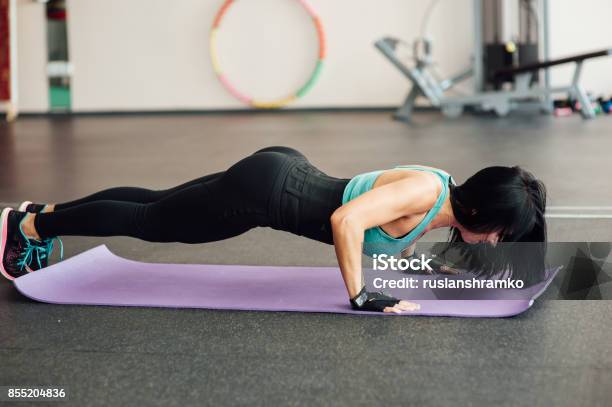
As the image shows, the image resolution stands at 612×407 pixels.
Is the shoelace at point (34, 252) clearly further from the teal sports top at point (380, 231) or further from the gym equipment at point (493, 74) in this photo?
the gym equipment at point (493, 74)

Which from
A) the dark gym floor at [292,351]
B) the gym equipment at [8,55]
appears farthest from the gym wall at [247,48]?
the dark gym floor at [292,351]

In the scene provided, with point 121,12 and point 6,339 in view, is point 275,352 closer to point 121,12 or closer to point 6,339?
point 6,339

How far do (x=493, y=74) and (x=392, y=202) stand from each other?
266 inches

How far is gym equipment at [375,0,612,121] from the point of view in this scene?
7.96 m

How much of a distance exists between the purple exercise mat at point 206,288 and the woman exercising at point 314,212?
0.39ft

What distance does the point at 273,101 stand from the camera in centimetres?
991

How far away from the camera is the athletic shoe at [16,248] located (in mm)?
2389

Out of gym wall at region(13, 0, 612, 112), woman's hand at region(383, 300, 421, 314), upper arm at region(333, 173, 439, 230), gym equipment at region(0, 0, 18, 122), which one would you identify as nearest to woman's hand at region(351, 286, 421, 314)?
woman's hand at region(383, 300, 421, 314)

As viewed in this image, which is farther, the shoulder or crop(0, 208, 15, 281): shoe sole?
crop(0, 208, 15, 281): shoe sole

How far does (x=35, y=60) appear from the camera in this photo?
10.4 metres

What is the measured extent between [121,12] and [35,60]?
4.42ft

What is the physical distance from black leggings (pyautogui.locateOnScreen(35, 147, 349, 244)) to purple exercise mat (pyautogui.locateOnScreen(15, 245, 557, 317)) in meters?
0.17

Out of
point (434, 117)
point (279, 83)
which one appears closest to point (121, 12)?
point (279, 83)

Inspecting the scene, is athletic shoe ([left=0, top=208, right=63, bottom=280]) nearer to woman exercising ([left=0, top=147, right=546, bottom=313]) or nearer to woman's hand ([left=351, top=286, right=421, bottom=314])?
woman exercising ([left=0, top=147, right=546, bottom=313])
